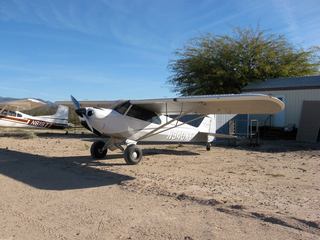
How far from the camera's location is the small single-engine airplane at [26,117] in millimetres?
22500

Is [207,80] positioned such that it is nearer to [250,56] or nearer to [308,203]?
[250,56]

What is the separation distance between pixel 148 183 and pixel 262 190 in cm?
241

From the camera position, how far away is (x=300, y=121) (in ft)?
68.6

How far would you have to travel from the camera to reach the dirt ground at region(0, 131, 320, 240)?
510cm

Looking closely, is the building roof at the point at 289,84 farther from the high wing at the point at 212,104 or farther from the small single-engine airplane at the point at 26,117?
the small single-engine airplane at the point at 26,117

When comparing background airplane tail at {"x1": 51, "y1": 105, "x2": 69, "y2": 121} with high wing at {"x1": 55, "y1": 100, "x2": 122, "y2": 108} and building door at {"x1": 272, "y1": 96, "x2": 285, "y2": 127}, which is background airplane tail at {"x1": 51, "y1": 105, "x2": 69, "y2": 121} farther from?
building door at {"x1": 272, "y1": 96, "x2": 285, "y2": 127}

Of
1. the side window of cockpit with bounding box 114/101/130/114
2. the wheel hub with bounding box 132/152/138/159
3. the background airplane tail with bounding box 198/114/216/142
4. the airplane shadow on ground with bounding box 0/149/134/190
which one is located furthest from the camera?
the background airplane tail with bounding box 198/114/216/142

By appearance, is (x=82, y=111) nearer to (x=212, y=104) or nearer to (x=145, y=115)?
(x=145, y=115)

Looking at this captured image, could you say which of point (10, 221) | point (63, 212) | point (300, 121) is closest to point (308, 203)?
point (63, 212)

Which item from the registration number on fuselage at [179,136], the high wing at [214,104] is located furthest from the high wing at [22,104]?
the high wing at [214,104]

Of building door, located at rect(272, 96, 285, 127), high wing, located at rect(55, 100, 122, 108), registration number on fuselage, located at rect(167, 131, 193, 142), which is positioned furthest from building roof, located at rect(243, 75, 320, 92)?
high wing, located at rect(55, 100, 122, 108)

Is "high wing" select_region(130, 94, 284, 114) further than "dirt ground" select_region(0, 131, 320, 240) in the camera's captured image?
Yes

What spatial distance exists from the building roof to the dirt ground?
34.5 ft

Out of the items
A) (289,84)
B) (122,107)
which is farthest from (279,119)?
(122,107)
